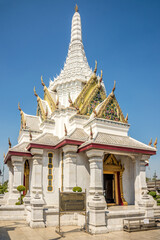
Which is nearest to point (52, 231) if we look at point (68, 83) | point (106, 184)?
point (106, 184)

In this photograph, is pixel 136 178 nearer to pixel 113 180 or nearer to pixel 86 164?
pixel 113 180

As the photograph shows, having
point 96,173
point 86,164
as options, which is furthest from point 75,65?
point 96,173

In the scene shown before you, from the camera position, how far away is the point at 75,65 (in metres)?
24.4

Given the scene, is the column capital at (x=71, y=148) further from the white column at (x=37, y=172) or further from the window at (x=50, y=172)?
the white column at (x=37, y=172)

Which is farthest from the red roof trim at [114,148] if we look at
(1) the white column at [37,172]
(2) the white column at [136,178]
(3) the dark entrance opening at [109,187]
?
(3) the dark entrance opening at [109,187]

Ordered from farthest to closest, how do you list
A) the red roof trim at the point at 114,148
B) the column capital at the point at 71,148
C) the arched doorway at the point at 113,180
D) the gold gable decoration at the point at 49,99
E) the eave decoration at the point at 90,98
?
the gold gable decoration at the point at 49,99 < the eave decoration at the point at 90,98 < the arched doorway at the point at 113,180 < the column capital at the point at 71,148 < the red roof trim at the point at 114,148

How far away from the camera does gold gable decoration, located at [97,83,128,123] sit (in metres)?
17.6

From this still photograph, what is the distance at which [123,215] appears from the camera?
12.3 m

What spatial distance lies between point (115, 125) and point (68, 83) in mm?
7503

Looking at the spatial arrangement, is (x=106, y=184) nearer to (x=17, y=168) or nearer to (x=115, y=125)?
(x=115, y=125)

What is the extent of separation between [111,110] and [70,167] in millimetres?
5578

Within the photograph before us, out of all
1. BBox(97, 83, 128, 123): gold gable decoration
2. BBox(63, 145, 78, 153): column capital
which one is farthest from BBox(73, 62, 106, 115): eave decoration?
BBox(63, 145, 78, 153): column capital

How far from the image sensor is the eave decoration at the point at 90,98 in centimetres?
1898

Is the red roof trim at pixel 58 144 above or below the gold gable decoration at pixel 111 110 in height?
below
